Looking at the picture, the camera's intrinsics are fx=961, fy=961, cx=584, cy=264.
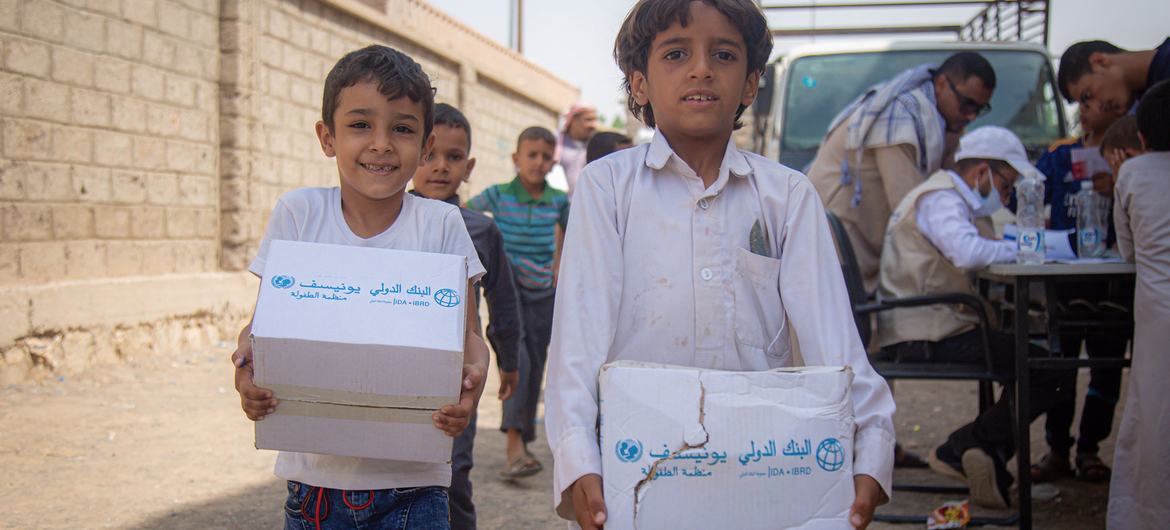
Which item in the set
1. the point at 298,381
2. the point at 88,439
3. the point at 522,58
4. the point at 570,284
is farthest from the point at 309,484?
the point at 522,58

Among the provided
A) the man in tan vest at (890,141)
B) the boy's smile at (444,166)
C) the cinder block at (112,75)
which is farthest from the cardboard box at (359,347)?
the cinder block at (112,75)

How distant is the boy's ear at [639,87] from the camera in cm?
200

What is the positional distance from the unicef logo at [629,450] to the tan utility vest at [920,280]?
2.41m

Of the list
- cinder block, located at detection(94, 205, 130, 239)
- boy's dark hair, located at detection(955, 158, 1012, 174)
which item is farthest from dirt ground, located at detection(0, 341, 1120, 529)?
boy's dark hair, located at detection(955, 158, 1012, 174)

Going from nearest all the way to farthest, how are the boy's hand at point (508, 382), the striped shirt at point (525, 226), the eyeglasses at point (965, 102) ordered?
1. the boy's hand at point (508, 382)
2. the eyeglasses at point (965, 102)
3. the striped shirt at point (525, 226)

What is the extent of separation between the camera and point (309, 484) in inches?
75.4

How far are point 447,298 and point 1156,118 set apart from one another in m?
2.39

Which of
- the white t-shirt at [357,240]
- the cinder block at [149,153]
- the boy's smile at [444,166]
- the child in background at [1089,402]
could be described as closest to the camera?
the white t-shirt at [357,240]

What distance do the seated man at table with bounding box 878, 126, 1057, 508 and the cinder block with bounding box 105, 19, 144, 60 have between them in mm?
4680

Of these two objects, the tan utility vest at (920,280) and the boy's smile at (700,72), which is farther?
the tan utility vest at (920,280)

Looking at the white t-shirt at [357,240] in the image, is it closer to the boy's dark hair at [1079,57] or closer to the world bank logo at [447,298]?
the world bank logo at [447,298]

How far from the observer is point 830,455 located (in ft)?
4.99

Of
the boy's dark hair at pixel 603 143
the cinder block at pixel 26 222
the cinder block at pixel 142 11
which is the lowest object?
the cinder block at pixel 26 222

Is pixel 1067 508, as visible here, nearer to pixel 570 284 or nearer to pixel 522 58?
pixel 570 284
